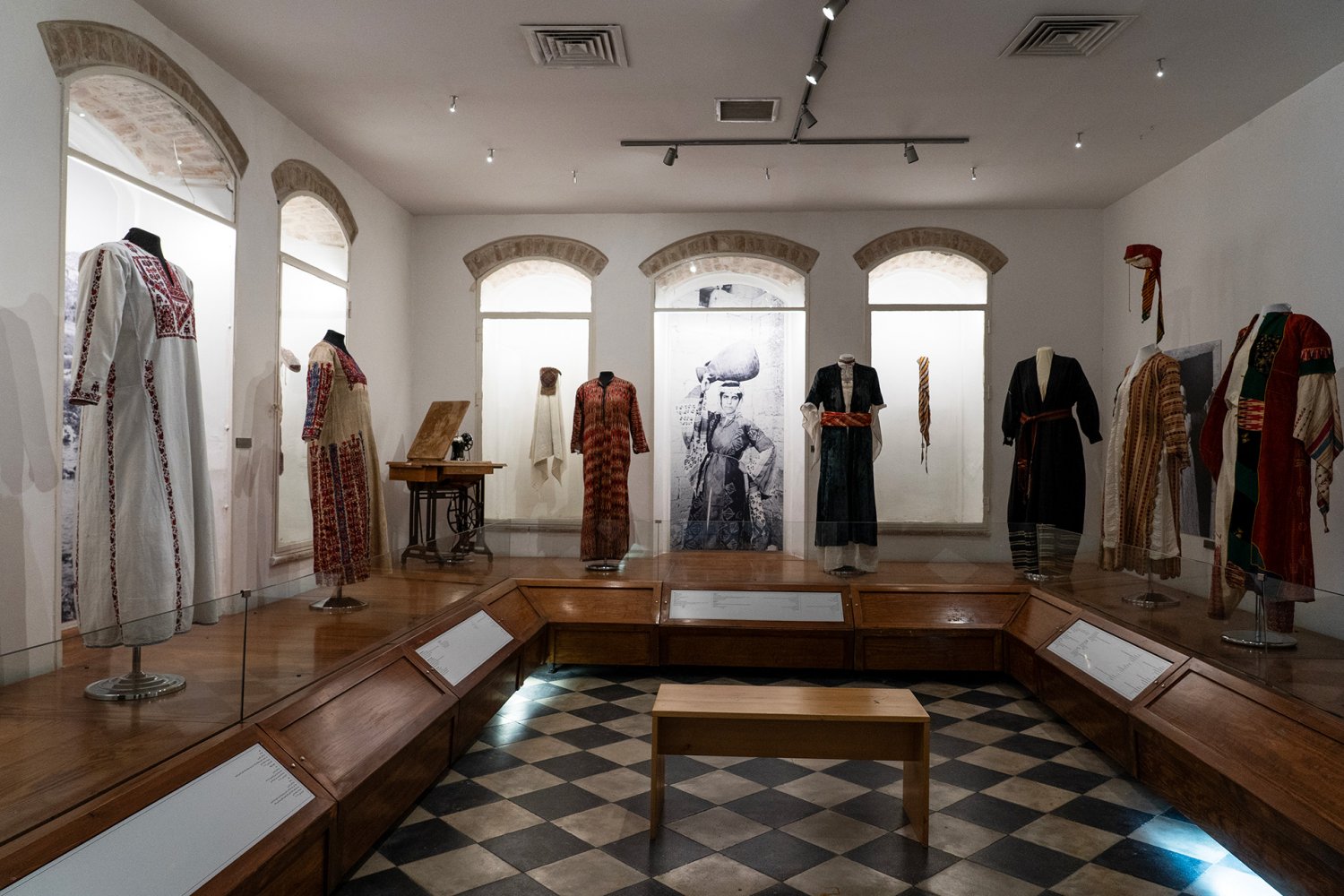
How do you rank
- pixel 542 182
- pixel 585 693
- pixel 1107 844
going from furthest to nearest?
pixel 542 182, pixel 585 693, pixel 1107 844

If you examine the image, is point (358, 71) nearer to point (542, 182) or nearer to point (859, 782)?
point (542, 182)

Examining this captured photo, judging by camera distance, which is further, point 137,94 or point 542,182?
point 542,182

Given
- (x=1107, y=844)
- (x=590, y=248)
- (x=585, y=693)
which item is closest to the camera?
(x=1107, y=844)

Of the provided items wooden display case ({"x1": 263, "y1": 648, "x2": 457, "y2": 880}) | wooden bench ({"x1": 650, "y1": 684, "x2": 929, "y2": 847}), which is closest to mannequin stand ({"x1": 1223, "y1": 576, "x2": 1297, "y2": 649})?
wooden bench ({"x1": 650, "y1": 684, "x2": 929, "y2": 847})

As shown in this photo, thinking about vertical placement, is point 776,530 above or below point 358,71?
below

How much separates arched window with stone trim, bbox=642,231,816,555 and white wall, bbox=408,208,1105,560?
1.11 feet

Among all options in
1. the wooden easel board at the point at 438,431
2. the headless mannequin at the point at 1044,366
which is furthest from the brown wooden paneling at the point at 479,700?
the headless mannequin at the point at 1044,366

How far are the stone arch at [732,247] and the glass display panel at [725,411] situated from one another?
52cm

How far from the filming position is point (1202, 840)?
310cm

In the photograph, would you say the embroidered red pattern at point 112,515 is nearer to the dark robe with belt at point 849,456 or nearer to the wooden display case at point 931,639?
the wooden display case at point 931,639

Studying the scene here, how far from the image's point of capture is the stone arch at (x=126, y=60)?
3857 mm

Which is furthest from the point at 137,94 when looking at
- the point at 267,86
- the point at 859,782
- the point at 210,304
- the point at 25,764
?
the point at 859,782

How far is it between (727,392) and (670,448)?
731mm

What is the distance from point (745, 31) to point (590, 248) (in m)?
3.73
